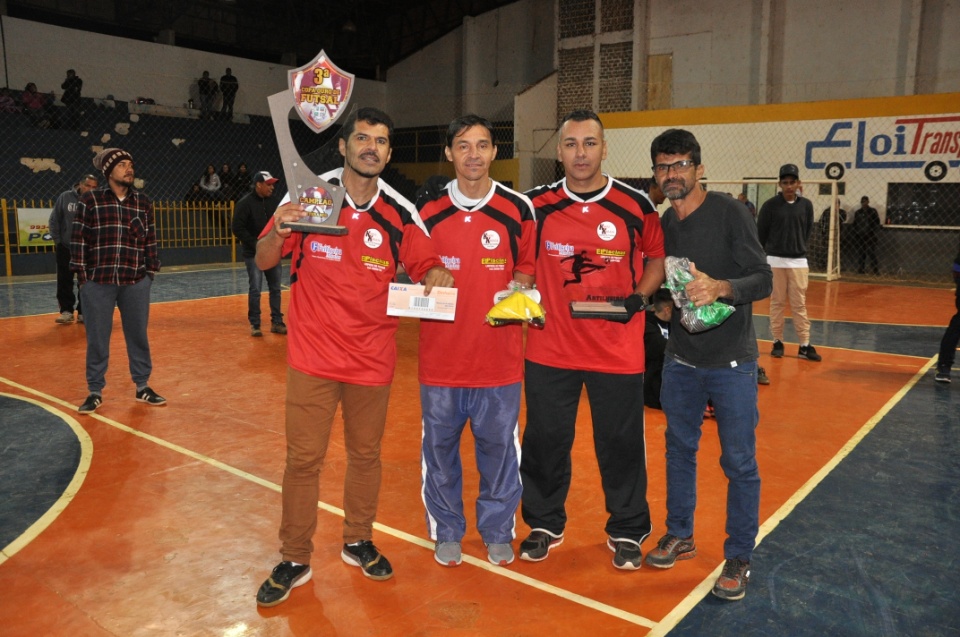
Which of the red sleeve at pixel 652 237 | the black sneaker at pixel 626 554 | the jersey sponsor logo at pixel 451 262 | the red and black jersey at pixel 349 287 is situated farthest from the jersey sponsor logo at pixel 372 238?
the black sneaker at pixel 626 554

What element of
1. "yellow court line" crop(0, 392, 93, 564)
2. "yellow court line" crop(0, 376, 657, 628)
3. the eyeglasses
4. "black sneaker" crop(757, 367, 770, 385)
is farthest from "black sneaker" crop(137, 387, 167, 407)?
"black sneaker" crop(757, 367, 770, 385)

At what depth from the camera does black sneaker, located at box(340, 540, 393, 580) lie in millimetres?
3615

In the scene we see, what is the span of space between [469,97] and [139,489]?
83.0ft

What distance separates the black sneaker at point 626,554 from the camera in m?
3.77

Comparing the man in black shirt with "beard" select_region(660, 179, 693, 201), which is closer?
"beard" select_region(660, 179, 693, 201)

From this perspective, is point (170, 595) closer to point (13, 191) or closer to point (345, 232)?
point (345, 232)

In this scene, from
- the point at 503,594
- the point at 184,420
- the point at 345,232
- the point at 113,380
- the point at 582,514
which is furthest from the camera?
the point at 113,380

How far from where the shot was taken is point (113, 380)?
24.8 feet

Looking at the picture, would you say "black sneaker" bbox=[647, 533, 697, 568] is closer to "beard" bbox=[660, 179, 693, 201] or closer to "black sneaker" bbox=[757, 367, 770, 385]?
"beard" bbox=[660, 179, 693, 201]

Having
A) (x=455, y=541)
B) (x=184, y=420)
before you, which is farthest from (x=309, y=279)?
(x=184, y=420)

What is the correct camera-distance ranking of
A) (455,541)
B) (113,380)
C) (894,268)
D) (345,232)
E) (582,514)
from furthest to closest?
(894,268) < (113,380) < (582,514) < (455,541) < (345,232)

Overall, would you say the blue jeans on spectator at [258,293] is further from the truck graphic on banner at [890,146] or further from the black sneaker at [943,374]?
the truck graphic on banner at [890,146]

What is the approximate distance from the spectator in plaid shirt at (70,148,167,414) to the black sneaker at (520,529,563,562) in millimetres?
4165

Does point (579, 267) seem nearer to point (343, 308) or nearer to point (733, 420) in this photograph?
point (733, 420)
